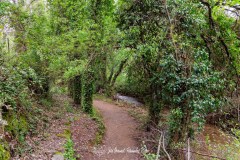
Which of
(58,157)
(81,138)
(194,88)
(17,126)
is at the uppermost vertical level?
(194,88)

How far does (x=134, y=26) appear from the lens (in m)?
8.17

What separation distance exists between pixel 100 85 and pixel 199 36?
14424 millimetres

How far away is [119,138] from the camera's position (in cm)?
990

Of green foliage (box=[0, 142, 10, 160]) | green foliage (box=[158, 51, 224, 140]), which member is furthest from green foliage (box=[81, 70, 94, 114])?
green foliage (box=[0, 142, 10, 160])

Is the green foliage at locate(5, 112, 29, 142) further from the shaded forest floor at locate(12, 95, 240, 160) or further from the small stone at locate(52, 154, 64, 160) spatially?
the small stone at locate(52, 154, 64, 160)

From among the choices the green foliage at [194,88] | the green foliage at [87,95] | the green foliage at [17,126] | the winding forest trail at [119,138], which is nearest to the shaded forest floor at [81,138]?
the winding forest trail at [119,138]

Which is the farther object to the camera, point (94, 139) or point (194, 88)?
point (94, 139)

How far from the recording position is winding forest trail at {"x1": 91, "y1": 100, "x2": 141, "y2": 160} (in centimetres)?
814

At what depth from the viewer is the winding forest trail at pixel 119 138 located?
26.7 feet

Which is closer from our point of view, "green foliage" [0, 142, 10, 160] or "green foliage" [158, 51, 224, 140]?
"green foliage" [0, 142, 10, 160]

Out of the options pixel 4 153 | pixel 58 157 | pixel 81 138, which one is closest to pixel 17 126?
pixel 4 153

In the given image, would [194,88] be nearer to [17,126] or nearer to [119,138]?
[119,138]

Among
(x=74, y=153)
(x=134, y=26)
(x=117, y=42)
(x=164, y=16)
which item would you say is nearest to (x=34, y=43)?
(x=117, y=42)

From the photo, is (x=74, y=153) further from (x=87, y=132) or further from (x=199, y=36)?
(x=199, y=36)
